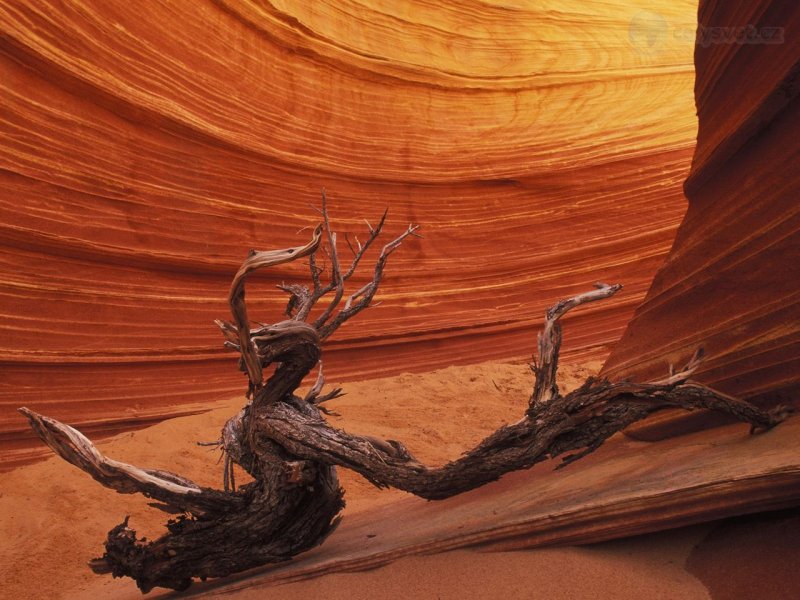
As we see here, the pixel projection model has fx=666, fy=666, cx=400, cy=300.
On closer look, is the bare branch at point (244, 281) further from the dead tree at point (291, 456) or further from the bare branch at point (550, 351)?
the bare branch at point (550, 351)

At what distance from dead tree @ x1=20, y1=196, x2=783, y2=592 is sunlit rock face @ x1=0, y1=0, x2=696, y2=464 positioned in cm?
272

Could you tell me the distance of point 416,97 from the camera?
8805 mm

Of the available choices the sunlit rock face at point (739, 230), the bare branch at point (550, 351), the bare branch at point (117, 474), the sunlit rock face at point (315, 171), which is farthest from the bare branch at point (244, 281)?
the sunlit rock face at point (315, 171)

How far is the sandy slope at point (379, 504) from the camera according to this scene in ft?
7.29

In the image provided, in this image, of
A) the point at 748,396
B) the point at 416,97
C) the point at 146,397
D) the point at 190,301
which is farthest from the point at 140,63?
the point at 748,396

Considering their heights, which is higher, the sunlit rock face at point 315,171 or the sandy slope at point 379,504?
the sunlit rock face at point 315,171

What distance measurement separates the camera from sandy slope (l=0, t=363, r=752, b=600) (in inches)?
87.5

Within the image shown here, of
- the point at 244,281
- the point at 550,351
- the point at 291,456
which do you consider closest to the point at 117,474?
the point at 291,456

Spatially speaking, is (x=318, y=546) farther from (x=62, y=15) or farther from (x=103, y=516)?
(x=62, y=15)

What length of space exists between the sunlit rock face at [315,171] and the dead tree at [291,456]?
8.92 ft

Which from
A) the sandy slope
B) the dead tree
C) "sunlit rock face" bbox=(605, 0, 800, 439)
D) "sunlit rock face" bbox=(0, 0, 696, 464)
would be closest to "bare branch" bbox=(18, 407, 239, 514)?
the dead tree

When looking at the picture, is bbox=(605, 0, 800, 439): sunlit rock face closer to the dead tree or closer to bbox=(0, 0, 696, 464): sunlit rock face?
the dead tree

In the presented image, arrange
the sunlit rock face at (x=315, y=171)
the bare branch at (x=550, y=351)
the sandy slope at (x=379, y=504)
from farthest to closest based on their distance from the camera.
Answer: the sunlit rock face at (x=315, y=171) → the bare branch at (x=550, y=351) → the sandy slope at (x=379, y=504)

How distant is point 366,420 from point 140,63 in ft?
12.7
